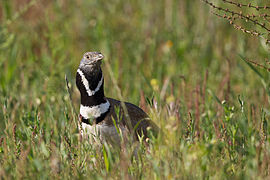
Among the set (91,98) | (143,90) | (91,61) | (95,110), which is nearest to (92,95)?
(91,98)

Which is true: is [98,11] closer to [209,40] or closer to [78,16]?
[78,16]

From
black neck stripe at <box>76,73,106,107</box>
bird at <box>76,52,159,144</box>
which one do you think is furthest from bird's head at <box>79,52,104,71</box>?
black neck stripe at <box>76,73,106,107</box>

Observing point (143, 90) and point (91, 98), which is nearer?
point (91, 98)

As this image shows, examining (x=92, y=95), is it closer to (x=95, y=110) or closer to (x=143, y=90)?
(x=95, y=110)

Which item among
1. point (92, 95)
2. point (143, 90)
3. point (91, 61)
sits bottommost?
point (143, 90)

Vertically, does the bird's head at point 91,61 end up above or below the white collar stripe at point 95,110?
above

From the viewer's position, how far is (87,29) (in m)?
7.86

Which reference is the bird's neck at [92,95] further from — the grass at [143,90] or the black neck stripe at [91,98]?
the grass at [143,90]

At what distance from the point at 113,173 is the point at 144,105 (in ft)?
4.88

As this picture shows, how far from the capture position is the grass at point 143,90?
2.94 m

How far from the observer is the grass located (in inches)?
116

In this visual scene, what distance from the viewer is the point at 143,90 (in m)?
5.80

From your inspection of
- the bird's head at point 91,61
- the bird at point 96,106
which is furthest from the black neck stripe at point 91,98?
the bird's head at point 91,61

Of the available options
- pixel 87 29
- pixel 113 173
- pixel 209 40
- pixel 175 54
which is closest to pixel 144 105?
pixel 113 173
